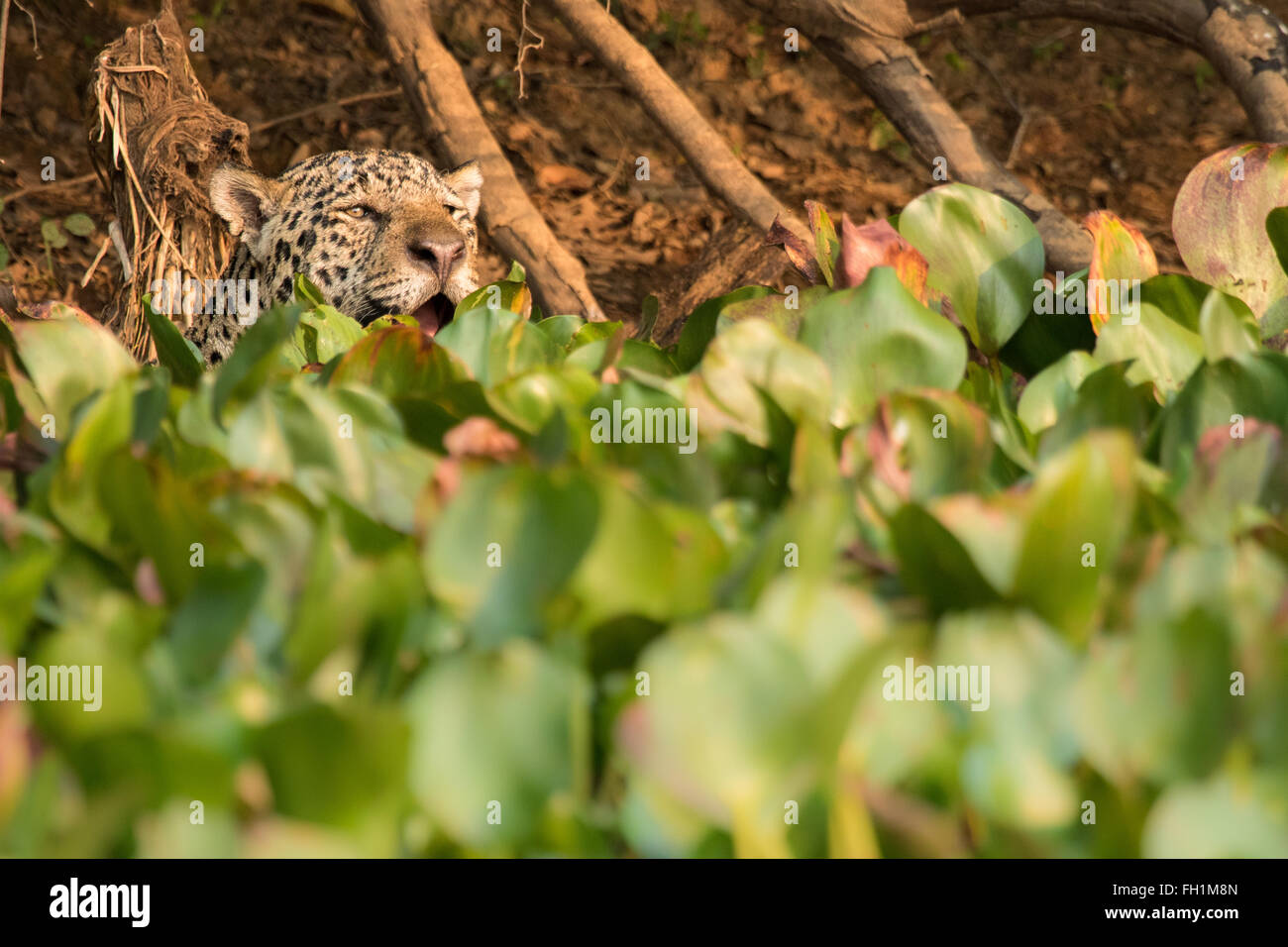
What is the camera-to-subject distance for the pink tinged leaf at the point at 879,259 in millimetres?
1483

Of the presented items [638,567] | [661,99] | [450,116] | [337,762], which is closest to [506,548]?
[638,567]

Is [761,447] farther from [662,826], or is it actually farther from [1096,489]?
[662,826]

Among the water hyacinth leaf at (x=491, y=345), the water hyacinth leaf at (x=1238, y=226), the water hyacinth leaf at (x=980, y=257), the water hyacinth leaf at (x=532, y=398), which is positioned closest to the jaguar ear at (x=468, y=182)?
the water hyacinth leaf at (x=491, y=345)

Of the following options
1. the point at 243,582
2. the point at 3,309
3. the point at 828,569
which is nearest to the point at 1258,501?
the point at 828,569

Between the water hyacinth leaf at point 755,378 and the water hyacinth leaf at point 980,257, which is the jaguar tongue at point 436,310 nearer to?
the water hyacinth leaf at point 980,257

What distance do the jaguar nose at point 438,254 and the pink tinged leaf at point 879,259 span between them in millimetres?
2485

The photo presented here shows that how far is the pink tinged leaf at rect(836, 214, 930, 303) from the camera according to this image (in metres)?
1.48

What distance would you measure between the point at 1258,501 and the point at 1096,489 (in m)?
0.25

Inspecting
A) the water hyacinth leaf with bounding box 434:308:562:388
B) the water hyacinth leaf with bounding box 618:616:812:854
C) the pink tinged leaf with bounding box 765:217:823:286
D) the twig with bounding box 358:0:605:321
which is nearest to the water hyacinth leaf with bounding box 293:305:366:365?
the water hyacinth leaf with bounding box 434:308:562:388

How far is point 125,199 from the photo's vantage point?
467cm

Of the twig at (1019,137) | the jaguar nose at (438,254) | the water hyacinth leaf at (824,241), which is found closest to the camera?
the water hyacinth leaf at (824,241)

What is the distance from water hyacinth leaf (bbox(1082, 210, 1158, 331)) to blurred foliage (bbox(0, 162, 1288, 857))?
0.24 meters

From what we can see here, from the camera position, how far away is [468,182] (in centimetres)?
442

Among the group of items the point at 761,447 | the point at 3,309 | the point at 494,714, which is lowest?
the point at 494,714
